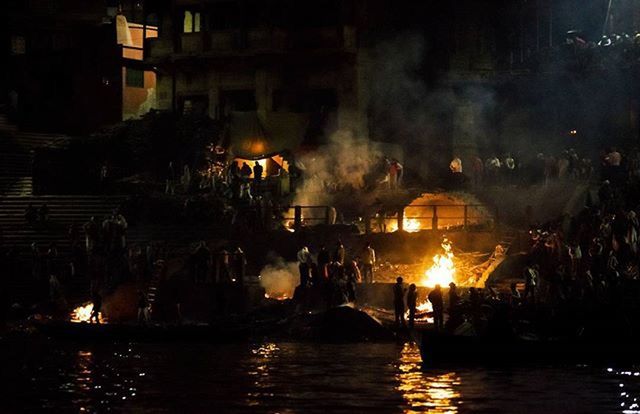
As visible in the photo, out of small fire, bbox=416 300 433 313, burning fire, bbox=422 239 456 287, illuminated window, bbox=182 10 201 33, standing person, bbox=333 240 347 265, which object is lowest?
small fire, bbox=416 300 433 313

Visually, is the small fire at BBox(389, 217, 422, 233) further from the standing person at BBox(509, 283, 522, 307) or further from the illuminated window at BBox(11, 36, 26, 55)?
the illuminated window at BBox(11, 36, 26, 55)

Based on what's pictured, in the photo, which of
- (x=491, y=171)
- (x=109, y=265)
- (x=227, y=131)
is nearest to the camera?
(x=109, y=265)

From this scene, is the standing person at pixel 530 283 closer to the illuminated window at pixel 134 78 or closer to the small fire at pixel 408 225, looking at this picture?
the small fire at pixel 408 225

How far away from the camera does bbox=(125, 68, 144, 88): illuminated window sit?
2410 inches

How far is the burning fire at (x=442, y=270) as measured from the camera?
40.2 metres

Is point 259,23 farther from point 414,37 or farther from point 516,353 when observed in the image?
point 516,353

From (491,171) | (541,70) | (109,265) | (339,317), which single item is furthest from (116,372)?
(541,70)

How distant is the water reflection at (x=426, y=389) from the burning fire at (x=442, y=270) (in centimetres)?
969

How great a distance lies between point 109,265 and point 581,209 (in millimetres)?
15827

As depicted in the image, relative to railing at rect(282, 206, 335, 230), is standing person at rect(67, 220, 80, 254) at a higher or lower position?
lower

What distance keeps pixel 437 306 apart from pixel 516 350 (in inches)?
204

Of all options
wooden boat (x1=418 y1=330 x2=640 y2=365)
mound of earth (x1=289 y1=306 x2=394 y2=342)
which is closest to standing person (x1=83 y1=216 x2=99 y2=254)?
mound of earth (x1=289 y1=306 x2=394 y2=342)

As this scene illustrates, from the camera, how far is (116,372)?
95.2 feet

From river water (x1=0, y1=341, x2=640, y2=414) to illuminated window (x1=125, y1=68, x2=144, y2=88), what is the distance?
29.9 meters
